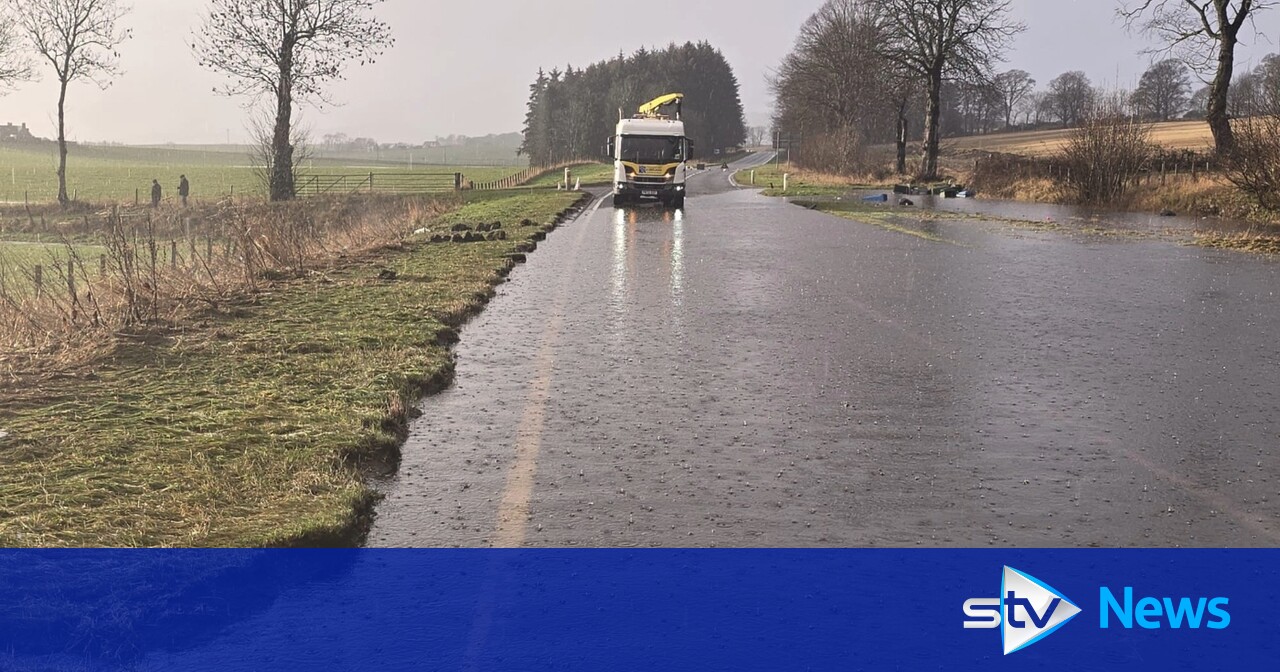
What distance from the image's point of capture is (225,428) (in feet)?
23.7

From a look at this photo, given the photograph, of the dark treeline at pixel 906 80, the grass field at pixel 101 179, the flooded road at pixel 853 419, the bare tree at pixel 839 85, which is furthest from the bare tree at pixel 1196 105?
the flooded road at pixel 853 419

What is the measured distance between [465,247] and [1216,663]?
1917 centimetres

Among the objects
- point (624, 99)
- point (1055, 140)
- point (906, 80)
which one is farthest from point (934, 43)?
→ point (624, 99)

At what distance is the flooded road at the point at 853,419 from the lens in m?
5.57

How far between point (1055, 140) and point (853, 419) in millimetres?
88294

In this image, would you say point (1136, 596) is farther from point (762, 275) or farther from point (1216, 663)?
point (762, 275)

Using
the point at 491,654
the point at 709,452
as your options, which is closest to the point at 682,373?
the point at 709,452

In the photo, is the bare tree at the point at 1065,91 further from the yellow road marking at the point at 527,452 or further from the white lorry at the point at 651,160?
the yellow road marking at the point at 527,452

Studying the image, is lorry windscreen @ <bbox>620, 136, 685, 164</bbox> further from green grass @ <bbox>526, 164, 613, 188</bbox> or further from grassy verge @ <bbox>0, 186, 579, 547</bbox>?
grassy verge @ <bbox>0, 186, 579, 547</bbox>

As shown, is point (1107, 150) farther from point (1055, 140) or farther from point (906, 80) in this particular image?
point (1055, 140)

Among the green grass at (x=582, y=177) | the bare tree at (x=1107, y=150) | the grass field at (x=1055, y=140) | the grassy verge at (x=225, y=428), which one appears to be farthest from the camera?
the green grass at (x=582, y=177)

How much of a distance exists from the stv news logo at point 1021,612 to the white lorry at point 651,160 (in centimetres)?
3347

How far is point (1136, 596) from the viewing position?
4.60 meters

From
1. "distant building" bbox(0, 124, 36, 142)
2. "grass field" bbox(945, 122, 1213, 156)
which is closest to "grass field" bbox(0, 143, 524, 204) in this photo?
"distant building" bbox(0, 124, 36, 142)
